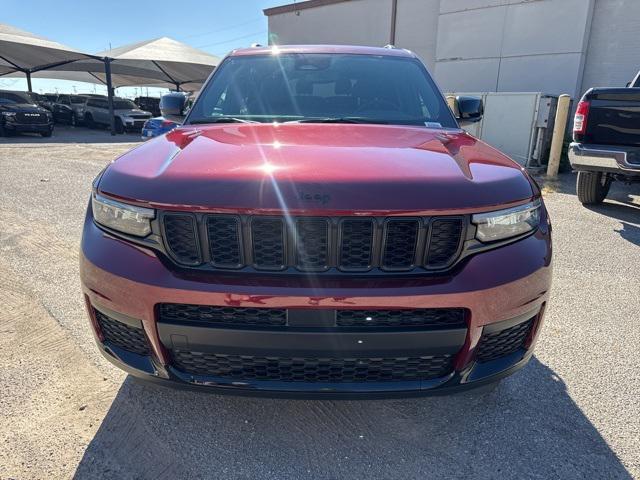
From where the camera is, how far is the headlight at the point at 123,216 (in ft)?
5.54

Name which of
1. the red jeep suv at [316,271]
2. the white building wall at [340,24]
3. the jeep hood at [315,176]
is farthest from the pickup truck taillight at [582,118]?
the white building wall at [340,24]

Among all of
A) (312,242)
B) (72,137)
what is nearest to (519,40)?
(312,242)

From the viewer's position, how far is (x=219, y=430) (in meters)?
2.06

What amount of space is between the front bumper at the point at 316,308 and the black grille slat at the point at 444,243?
0.06 metres

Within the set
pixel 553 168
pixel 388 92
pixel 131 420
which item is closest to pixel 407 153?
pixel 388 92

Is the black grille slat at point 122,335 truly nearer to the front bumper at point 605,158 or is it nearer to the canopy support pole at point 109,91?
the front bumper at point 605,158

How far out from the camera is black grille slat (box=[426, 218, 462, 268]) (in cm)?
165

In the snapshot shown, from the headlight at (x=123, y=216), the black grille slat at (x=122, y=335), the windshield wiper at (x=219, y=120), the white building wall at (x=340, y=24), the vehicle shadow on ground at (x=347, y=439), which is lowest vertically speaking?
the vehicle shadow on ground at (x=347, y=439)

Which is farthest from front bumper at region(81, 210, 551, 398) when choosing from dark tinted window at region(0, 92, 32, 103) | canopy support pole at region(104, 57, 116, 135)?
canopy support pole at region(104, 57, 116, 135)

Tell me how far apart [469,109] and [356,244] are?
2.06m

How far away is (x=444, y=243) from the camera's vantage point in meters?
1.67

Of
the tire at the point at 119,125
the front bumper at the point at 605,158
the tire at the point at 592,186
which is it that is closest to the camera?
the front bumper at the point at 605,158

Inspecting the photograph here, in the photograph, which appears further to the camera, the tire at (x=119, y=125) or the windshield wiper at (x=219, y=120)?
the tire at (x=119, y=125)

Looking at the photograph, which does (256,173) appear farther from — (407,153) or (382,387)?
(382,387)
